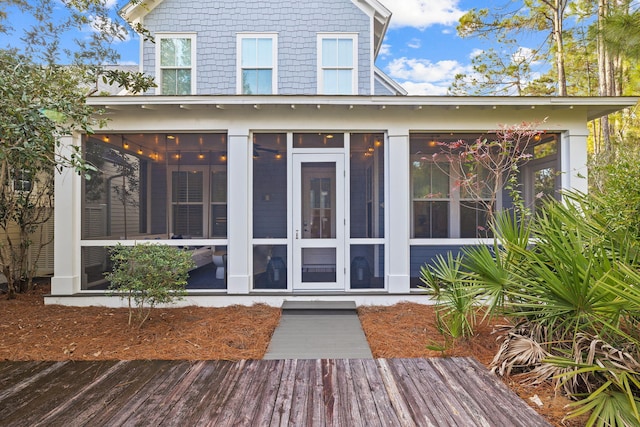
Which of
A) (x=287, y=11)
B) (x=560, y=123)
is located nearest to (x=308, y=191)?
(x=560, y=123)

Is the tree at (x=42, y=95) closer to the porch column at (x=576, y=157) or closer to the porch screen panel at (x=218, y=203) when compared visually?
the porch screen panel at (x=218, y=203)

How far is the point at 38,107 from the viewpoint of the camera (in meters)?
3.35

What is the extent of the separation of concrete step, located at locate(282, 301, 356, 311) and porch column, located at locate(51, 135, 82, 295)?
3489mm

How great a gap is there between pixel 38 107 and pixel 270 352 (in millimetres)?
3568

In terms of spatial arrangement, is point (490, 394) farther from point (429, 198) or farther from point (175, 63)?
point (175, 63)

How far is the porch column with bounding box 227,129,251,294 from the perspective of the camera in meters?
5.24

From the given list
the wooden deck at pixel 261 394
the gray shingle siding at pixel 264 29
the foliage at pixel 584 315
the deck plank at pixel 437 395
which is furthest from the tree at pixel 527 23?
the wooden deck at pixel 261 394

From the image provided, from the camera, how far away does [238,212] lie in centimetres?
527

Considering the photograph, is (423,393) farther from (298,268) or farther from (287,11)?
(287,11)

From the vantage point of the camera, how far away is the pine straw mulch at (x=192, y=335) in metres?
3.41

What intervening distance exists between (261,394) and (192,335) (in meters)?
1.67

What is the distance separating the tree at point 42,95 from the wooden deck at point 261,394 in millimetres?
2190

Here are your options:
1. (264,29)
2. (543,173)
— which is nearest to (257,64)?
(264,29)

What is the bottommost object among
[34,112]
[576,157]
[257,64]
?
[576,157]
